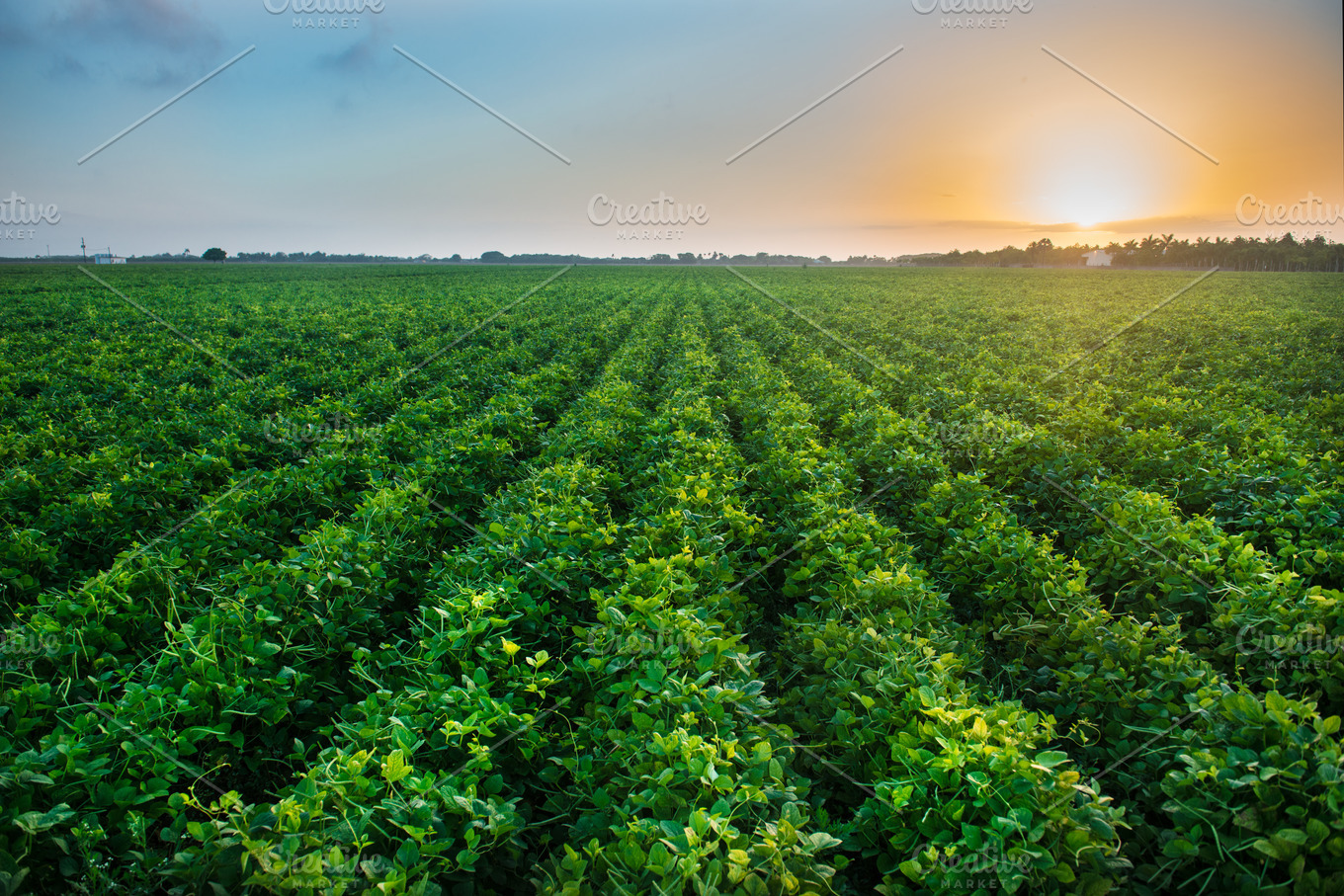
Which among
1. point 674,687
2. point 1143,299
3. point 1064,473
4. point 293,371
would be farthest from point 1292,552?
point 1143,299

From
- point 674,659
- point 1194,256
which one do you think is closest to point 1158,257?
point 1194,256

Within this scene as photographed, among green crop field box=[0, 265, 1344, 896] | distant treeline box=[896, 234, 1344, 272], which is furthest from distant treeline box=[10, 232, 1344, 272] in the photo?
green crop field box=[0, 265, 1344, 896]

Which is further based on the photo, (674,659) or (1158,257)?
(1158,257)

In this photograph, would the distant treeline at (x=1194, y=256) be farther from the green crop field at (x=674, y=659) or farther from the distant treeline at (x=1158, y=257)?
the green crop field at (x=674, y=659)

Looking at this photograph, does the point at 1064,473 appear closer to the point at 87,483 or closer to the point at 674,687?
the point at 674,687

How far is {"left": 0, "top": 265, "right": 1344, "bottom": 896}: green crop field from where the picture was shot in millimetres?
2402

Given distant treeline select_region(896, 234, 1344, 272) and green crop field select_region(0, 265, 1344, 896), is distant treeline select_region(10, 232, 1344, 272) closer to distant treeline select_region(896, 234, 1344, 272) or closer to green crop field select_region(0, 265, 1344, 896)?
distant treeline select_region(896, 234, 1344, 272)

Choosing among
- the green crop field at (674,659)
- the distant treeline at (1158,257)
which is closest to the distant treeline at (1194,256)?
the distant treeline at (1158,257)

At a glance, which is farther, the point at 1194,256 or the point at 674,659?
the point at 1194,256

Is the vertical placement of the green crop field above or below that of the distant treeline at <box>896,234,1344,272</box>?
Answer: below

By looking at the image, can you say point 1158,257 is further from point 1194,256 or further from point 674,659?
point 674,659

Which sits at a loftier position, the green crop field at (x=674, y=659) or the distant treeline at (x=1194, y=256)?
the distant treeline at (x=1194, y=256)

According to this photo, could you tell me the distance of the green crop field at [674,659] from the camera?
2.40 m

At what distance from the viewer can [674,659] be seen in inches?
127
